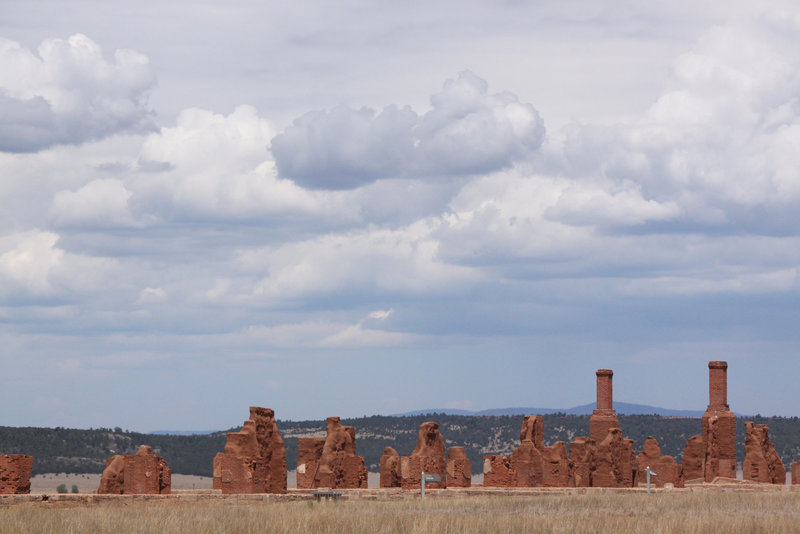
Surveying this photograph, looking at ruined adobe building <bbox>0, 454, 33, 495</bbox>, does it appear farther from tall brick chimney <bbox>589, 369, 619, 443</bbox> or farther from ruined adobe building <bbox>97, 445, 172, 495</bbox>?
tall brick chimney <bbox>589, 369, 619, 443</bbox>

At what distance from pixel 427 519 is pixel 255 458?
18459 millimetres

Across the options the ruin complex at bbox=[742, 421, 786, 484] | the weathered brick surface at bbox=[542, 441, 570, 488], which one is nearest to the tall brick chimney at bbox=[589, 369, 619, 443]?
the ruin complex at bbox=[742, 421, 786, 484]

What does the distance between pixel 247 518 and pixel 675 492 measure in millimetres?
24739

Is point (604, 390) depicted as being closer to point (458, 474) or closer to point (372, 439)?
point (458, 474)

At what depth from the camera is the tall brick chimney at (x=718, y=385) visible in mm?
64438

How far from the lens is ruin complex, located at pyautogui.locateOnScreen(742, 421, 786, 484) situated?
199 feet

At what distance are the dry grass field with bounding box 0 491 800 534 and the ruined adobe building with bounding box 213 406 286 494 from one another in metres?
7.18

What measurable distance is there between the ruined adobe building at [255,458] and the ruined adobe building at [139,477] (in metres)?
2.56

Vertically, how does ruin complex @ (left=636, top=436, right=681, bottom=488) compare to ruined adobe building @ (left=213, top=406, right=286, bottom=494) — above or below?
below

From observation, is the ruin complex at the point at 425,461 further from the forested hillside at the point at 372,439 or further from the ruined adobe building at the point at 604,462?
the forested hillside at the point at 372,439

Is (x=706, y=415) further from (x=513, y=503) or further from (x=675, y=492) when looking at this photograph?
(x=513, y=503)

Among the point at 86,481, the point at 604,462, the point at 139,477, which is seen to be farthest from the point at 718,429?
the point at 86,481

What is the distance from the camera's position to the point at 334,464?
47.5 metres

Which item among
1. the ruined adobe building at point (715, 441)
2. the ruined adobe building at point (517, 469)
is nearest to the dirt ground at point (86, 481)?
the ruined adobe building at point (715, 441)
